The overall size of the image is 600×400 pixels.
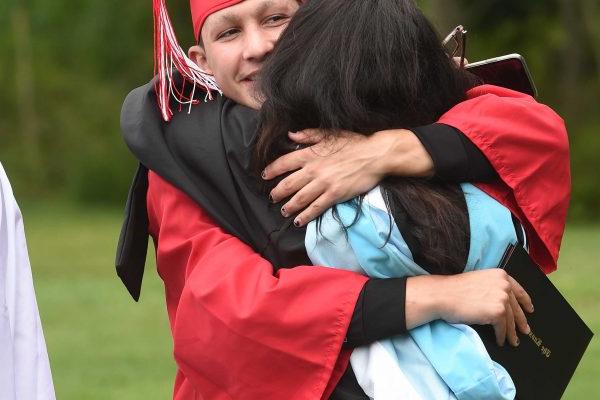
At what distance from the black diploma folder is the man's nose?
703 mm

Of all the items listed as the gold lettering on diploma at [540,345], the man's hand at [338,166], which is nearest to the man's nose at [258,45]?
the man's hand at [338,166]

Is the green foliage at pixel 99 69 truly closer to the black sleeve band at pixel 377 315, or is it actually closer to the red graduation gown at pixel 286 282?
the red graduation gown at pixel 286 282

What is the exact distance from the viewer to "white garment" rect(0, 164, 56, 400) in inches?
110

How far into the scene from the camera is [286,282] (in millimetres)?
2650

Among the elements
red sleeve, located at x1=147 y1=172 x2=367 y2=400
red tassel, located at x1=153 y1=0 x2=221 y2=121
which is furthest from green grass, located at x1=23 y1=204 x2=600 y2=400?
red sleeve, located at x1=147 y1=172 x2=367 y2=400

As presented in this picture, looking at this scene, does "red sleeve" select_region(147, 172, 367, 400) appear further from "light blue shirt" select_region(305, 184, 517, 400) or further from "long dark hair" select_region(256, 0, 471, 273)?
"long dark hair" select_region(256, 0, 471, 273)

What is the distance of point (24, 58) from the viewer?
22.6 m

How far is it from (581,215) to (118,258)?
55.4 feet

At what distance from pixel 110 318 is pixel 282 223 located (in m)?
6.98

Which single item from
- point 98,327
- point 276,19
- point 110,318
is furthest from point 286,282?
point 110,318

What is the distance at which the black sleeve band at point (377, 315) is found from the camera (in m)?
2.65

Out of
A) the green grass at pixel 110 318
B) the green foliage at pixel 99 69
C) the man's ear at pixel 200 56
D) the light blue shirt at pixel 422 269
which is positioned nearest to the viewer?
the light blue shirt at pixel 422 269

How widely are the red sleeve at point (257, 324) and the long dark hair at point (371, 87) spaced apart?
0.19m

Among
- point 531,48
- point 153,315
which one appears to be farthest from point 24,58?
point 153,315
